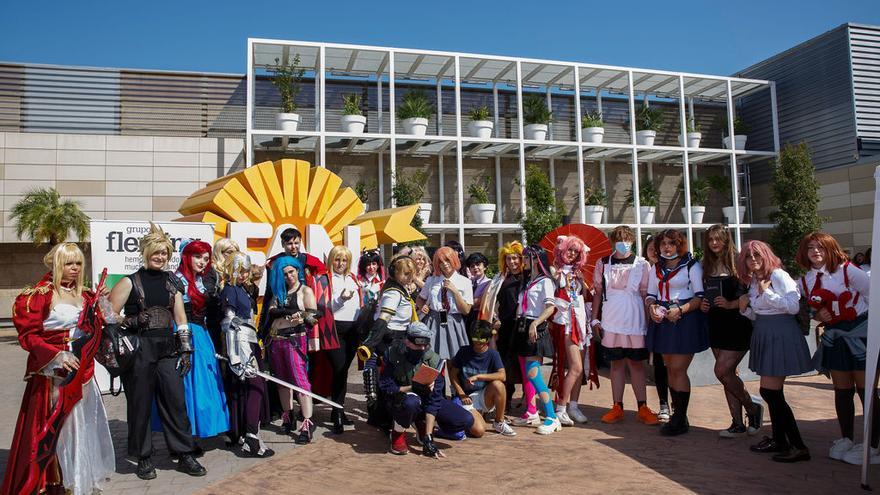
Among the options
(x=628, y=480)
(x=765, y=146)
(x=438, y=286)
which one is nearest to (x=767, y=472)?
(x=628, y=480)

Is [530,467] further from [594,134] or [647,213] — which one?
[647,213]

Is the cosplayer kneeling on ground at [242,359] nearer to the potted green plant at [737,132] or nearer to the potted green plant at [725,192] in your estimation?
the potted green plant at [725,192]

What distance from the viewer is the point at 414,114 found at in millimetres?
17984

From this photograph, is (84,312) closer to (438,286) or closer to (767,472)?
(438,286)

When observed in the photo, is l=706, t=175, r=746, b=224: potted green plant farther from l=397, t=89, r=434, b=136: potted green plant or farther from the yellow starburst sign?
the yellow starburst sign

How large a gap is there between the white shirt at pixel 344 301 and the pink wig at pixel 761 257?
11.5 ft

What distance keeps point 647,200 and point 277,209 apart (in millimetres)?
14540

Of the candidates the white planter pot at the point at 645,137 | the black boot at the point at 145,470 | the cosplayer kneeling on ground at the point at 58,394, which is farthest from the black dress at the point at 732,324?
the white planter pot at the point at 645,137

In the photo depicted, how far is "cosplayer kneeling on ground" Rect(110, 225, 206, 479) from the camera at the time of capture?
14.3 ft

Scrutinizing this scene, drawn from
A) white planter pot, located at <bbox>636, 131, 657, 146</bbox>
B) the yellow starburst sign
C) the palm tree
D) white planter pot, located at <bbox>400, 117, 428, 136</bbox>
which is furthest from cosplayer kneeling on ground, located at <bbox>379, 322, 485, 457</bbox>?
white planter pot, located at <bbox>636, 131, 657, 146</bbox>

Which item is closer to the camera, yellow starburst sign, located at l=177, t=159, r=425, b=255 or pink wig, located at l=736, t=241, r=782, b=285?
pink wig, located at l=736, t=241, r=782, b=285

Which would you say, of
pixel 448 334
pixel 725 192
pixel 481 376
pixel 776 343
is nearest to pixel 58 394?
pixel 448 334

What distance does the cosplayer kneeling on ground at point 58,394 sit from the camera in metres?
3.75

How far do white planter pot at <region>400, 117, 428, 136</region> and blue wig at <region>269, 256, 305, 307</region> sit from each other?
13032mm
